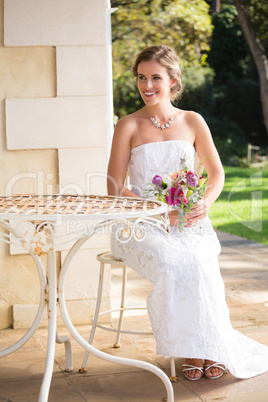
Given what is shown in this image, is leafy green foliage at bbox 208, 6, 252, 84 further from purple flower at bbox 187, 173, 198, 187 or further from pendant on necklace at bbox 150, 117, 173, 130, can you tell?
purple flower at bbox 187, 173, 198, 187

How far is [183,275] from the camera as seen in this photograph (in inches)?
111

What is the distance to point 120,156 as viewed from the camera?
330cm

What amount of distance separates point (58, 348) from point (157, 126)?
1330mm

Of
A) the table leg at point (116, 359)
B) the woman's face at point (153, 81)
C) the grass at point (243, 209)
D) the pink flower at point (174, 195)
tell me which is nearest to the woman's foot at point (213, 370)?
the table leg at point (116, 359)

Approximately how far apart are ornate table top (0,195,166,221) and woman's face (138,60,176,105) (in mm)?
738

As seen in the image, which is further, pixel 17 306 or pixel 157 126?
pixel 17 306

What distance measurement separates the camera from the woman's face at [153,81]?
3.29 meters

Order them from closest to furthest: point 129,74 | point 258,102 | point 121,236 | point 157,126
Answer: point 121,236 < point 157,126 < point 129,74 < point 258,102

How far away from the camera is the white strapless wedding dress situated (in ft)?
9.12

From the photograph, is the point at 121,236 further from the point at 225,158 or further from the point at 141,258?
the point at 225,158

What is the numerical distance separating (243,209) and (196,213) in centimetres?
602

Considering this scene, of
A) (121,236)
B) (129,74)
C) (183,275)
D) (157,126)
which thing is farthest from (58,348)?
(129,74)

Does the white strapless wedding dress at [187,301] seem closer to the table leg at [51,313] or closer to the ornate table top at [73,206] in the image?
the ornate table top at [73,206]

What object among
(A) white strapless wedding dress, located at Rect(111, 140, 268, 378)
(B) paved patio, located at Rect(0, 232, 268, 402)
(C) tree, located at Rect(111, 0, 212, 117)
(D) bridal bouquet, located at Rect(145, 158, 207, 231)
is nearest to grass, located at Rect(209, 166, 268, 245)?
(B) paved patio, located at Rect(0, 232, 268, 402)
